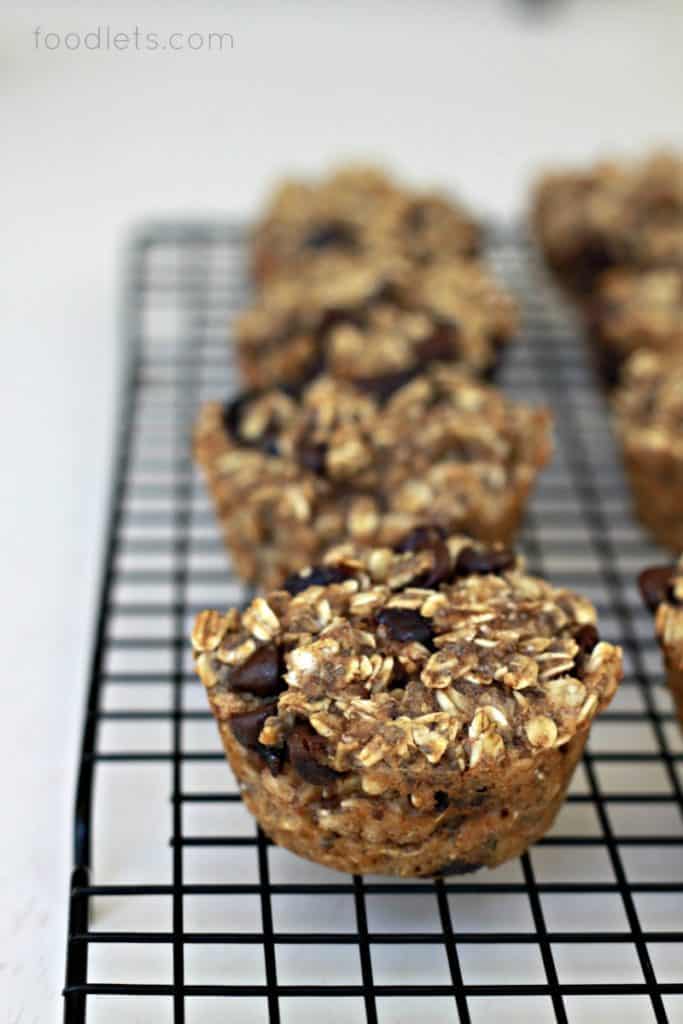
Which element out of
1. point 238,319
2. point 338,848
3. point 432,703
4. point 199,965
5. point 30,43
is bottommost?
point 199,965

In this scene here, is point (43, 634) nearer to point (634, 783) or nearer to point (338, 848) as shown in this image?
point (338, 848)

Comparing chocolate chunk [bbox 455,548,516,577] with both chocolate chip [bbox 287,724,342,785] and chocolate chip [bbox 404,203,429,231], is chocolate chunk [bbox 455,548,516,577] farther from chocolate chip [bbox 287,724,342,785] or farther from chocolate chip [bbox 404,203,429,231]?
chocolate chip [bbox 404,203,429,231]

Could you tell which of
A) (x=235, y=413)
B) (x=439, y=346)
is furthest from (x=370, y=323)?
(x=235, y=413)

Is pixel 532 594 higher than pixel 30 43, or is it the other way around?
pixel 30 43

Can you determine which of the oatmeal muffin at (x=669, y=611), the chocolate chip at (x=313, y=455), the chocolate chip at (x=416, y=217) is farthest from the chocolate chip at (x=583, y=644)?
the chocolate chip at (x=416, y=217)

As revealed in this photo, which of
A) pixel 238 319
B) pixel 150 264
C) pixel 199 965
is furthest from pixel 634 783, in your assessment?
pixel 150 264

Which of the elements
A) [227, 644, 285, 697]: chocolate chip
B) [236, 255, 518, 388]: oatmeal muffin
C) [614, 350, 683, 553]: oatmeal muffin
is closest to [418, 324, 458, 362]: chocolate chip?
[236, 255, 518, 388]: oatmeal muffin

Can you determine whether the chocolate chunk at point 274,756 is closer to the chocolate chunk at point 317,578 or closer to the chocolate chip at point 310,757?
the chocolate chip at point 310,757
